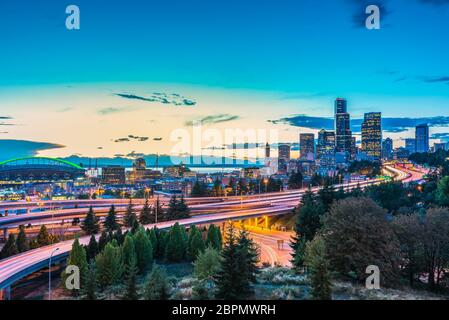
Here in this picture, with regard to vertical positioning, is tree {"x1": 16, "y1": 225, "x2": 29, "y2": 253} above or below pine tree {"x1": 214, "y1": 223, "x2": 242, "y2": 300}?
below

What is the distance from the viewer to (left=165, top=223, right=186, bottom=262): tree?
2556 centimetres

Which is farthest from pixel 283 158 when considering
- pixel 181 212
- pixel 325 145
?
pixel 181 212

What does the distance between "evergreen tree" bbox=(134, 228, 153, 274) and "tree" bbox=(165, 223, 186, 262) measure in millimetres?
2399

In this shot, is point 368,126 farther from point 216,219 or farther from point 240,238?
point 240,238

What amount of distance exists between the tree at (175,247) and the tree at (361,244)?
11177mm

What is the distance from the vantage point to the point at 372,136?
6166 inches

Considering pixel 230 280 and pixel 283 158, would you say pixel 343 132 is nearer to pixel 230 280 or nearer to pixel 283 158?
pixel 283 158

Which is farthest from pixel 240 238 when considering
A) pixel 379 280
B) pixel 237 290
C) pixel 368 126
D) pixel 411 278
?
pixel 368 126

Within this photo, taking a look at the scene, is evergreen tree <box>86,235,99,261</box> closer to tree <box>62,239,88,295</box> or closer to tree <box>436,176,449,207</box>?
tree <box>62,239,88,295</box>

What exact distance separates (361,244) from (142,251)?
1229 cm

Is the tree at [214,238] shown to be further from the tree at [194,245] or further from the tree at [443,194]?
the tree at [443,194]

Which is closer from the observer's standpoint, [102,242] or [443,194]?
[102,242]

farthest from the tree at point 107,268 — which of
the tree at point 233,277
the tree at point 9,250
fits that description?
the tree at point 9,250

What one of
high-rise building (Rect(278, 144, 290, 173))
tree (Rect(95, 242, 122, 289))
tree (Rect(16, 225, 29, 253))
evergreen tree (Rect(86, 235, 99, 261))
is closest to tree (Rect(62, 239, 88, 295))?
tree (Rect(95, 242, 122, 289))
